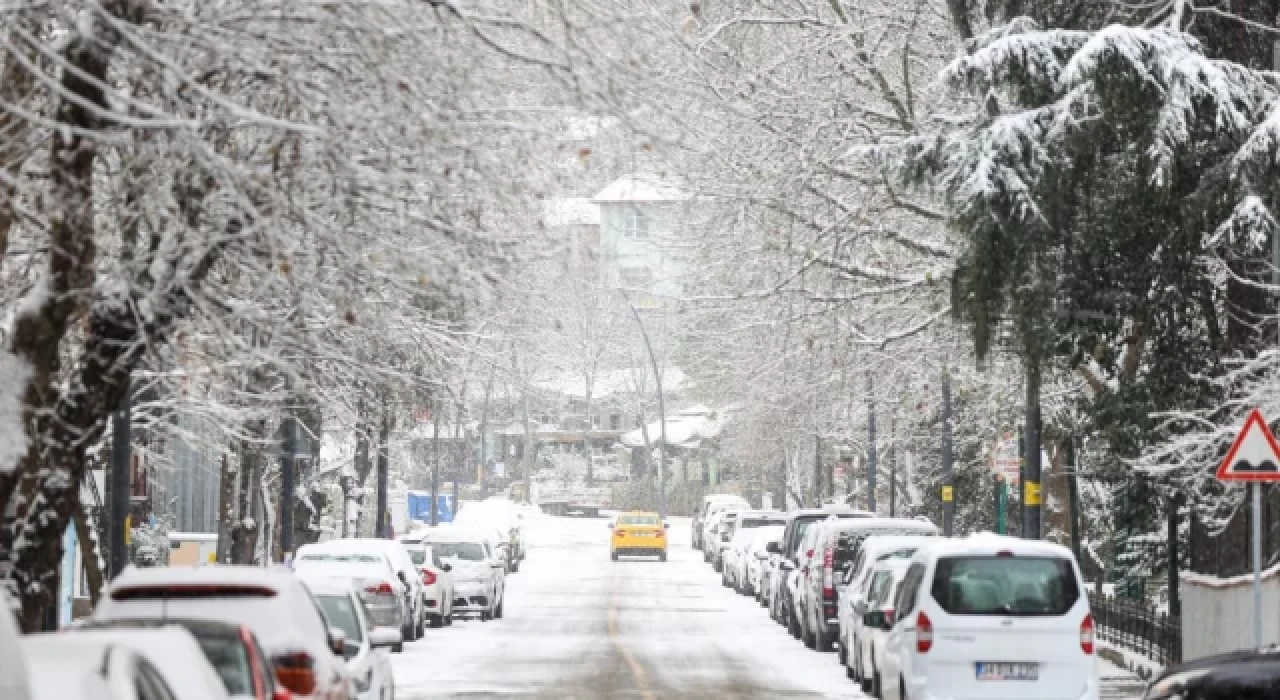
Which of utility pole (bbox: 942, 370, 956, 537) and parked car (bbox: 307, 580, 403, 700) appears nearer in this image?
parked car (bbox: 307, 580, 403, 700)

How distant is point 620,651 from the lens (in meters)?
31.1

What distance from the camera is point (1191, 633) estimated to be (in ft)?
77.4

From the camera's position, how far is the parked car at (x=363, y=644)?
16.9m

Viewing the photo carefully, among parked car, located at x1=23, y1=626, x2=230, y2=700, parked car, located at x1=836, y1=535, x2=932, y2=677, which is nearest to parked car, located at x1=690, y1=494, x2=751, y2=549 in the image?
parked car, located at x1=836, y1=535, x2=932, y2=677

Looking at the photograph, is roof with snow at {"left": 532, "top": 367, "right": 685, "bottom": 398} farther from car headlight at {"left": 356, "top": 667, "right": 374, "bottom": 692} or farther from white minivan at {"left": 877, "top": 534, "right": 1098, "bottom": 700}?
car headlight at {"left": 356, "top": 667, "right": 374, "bottom": 692}

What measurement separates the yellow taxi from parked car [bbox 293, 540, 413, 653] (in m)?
39.1

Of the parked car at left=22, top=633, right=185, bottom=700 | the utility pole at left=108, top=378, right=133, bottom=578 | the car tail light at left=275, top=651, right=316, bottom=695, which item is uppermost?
the utility pole at left=108, top=378, right=133, bottom=578

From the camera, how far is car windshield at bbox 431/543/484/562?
40938 millimetres

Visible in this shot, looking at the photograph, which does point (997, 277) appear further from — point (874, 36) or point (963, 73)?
point (874, 36)

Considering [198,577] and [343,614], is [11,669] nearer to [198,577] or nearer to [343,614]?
[198,577]

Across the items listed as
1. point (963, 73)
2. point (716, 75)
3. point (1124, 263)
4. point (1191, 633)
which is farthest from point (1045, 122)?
point (716, 75)

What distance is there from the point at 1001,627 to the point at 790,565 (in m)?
16.7

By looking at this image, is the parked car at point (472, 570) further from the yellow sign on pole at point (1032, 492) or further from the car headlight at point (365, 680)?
the car headlight at point (365, 680)

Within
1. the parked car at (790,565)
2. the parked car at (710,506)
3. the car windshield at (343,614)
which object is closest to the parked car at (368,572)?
the parked car at (790,565)
